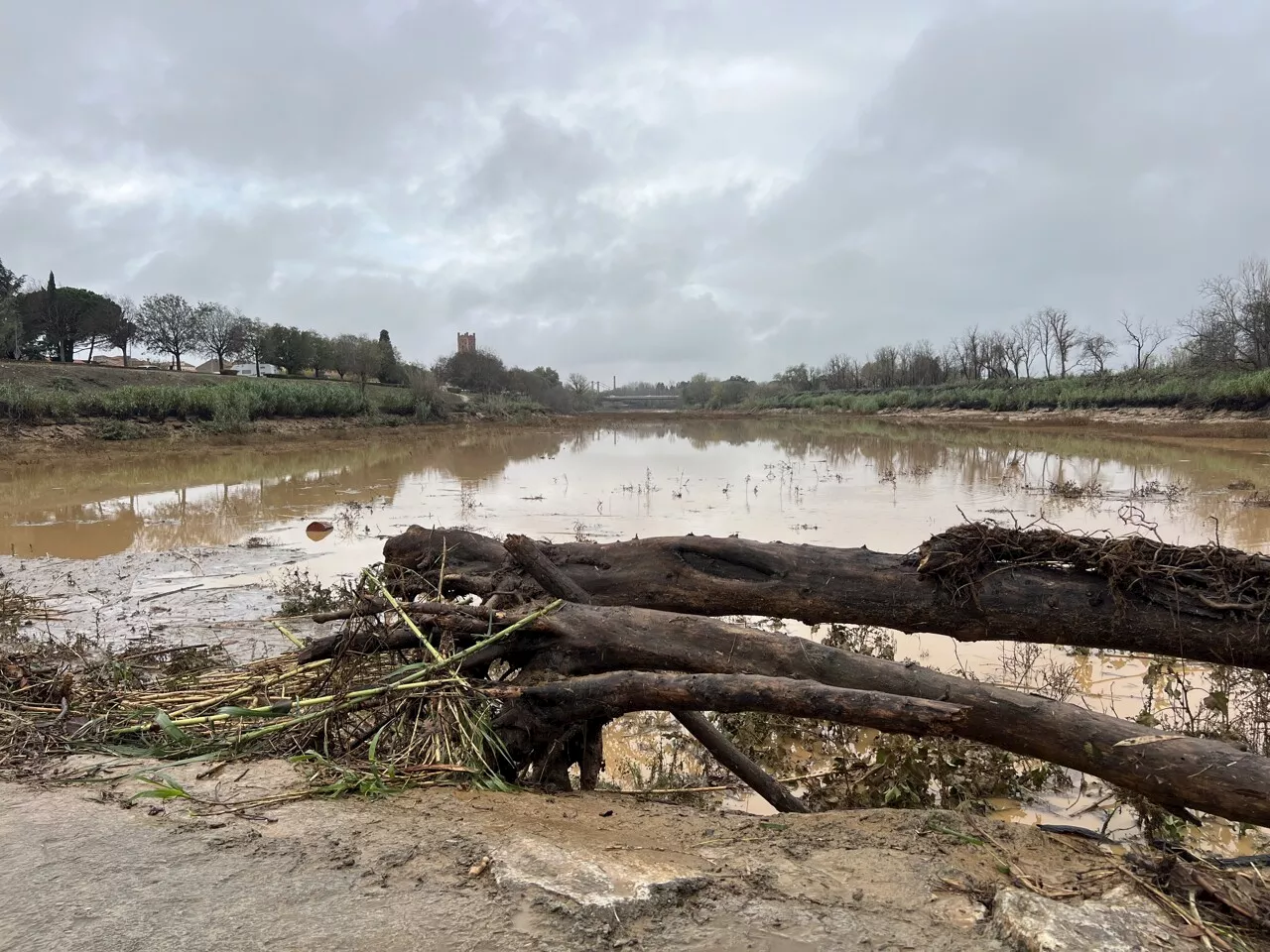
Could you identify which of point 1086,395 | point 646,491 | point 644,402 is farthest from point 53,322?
point 644,402

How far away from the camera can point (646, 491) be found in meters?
16.2

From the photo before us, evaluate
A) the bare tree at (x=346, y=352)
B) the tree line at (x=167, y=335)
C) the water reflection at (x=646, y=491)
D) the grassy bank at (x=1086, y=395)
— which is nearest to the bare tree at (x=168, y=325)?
the tree line at (x=167, y=335)

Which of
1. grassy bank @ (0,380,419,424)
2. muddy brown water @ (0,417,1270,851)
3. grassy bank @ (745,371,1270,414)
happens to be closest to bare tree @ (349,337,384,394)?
grassy bank @ (0,380,419,424)

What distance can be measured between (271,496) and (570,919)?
16005mm

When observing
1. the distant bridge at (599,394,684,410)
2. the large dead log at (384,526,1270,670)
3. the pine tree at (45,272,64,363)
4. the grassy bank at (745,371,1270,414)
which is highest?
the pine tree at (45,272,64,363)

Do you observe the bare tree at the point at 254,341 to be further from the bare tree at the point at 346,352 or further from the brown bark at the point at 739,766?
the brown bark at the point at 739,766

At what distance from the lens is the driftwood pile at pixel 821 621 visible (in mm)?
2744

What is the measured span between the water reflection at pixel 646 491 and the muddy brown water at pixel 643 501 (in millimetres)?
73

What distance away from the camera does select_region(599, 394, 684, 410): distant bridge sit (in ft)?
385

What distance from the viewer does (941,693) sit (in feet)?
9.78

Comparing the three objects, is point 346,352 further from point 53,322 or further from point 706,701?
point 706,701

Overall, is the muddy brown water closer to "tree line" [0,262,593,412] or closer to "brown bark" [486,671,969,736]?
"brown bark" [486,671,969,736]

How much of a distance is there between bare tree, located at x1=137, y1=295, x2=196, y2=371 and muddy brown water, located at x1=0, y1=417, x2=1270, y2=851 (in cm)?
3915

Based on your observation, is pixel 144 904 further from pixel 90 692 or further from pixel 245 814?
pixel 90 692
